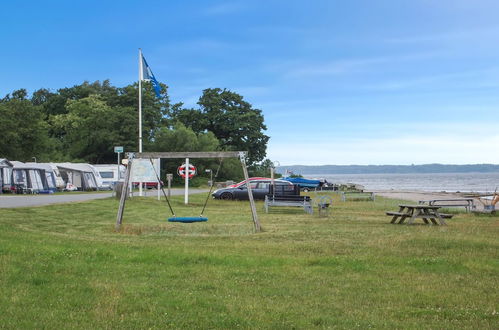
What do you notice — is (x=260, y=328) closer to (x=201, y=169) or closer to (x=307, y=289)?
(x=307, y=289)

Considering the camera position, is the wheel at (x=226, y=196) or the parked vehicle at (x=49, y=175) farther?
the parked vehicle at (x=49, y=175)

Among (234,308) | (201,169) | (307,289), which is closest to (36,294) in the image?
(234,308)

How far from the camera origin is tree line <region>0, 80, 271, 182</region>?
46.1 meters

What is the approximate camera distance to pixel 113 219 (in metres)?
16.6

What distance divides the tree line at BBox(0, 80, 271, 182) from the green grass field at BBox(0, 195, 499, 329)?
32302mm

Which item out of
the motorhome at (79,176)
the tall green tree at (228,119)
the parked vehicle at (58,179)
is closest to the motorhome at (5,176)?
the parked vehicle at (58,179)

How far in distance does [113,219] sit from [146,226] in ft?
9.10

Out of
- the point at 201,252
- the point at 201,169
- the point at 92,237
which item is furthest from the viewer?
the point at 201,169

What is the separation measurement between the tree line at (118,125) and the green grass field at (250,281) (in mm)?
32302

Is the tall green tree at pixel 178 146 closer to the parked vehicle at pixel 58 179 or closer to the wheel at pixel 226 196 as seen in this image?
the parked vehicle at pixel 58 179

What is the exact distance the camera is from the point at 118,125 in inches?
2199

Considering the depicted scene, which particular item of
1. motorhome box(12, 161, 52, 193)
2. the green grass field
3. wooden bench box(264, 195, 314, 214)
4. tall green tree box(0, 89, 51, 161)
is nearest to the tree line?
tall green tree box(0, 89, 51, 161)

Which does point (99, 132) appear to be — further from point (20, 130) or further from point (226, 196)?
point (226, 196)

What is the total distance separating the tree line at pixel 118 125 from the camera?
46.1 meters
